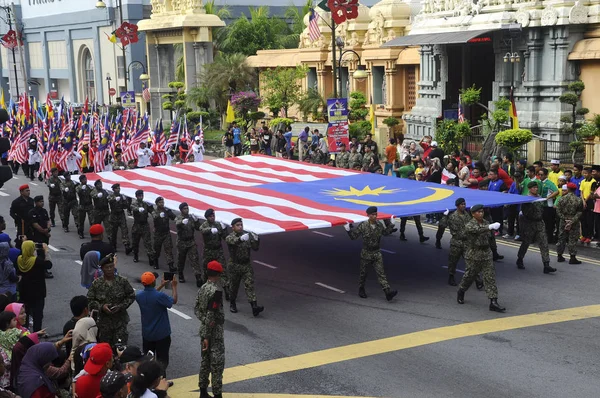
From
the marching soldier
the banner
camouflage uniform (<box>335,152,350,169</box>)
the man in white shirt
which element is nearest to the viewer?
the marching soldier

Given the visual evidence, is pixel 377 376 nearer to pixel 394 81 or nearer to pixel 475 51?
pixel 475 51

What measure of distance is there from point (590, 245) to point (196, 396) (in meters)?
10.3

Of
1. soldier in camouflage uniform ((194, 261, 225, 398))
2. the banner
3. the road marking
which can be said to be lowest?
the road marking

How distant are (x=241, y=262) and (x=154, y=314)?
3237 millimetres

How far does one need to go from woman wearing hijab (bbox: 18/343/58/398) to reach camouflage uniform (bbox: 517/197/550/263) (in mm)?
9821

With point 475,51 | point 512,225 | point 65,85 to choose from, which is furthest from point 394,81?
point 65,85

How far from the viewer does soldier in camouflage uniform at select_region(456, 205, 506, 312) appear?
42.9 ft

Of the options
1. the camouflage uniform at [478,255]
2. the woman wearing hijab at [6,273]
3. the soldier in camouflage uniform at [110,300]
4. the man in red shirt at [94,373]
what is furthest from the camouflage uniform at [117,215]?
the man in red shirt at [94,373]

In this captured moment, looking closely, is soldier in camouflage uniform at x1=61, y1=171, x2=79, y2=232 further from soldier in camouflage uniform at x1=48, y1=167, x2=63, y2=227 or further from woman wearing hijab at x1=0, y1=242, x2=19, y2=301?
woman wearing hijab at x1=0, y1=242, x2=19, y2=301

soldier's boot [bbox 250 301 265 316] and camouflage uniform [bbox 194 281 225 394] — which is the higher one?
camouflage uniform [bbox 194 281 225 394]

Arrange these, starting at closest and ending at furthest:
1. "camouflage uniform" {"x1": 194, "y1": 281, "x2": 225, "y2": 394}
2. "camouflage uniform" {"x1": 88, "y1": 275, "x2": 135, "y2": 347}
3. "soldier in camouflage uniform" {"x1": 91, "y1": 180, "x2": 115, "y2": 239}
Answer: "camouflage uniform" {"x1": 194, "y1": 281, "x2": 225, "y2": 394}
"camouflage uniform" {"x1": 88, "y1": 275, "x2": 135, "y2": 347}
"soldier in camouflage uniform" {"x1": 91, "y1": 180, "x2": 115, "y2": 239}

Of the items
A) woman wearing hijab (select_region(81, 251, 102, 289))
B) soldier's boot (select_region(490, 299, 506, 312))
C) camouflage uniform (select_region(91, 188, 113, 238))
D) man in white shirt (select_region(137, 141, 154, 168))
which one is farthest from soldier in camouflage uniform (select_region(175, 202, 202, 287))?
man in white shirt (select_region(137, 141, 154, 168))

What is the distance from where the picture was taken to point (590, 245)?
17500 mm

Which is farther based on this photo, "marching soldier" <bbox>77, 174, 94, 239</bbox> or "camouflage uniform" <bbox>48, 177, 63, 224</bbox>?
"camouflage uniform" <bbox>48, 177, 63, 224</bbox>
